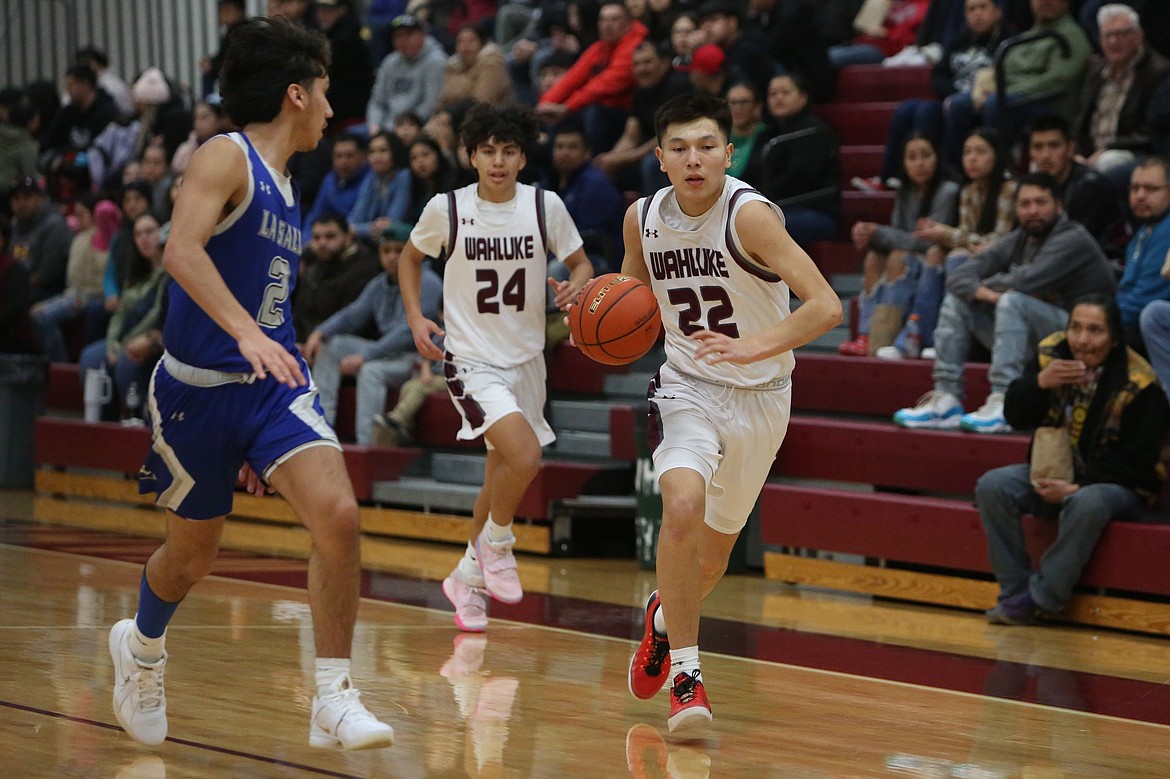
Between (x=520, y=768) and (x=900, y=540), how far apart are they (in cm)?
409

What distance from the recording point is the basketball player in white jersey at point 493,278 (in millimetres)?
6586

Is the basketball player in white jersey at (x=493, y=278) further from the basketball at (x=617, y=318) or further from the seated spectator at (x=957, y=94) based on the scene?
the seated spectator at (x=957, y=94)

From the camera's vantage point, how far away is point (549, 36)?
13.4 m

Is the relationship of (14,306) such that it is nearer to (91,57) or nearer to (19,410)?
(19,410)

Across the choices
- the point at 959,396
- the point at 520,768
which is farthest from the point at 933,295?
the point at 520,768

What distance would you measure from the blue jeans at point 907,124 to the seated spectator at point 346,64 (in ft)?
17.6

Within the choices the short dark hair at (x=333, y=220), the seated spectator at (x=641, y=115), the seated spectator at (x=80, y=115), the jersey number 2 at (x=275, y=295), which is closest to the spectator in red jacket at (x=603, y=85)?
the seated spectator at (x=641, y=115)

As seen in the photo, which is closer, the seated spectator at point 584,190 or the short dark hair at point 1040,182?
the short dark hair at point 1040,182

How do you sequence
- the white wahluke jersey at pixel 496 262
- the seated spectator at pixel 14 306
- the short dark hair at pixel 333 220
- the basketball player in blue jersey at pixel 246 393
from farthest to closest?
the seated spectator at pixel 14 306 → the short dark hair at pixel 333 220 → the white wahluke jersey at pixel 496 262 → the basketball player in blue jersey at pixel 246 393

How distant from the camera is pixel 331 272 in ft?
35.4

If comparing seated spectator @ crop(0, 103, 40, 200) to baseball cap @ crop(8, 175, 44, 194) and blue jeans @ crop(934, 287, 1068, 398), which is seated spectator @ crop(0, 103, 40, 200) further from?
blue jeans @ crop(934, 287, 1068, 398)

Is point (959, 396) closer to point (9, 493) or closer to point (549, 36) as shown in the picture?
point (549, 36)

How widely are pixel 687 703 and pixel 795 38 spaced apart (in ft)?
24.3

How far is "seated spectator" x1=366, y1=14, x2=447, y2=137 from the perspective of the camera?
499 inches
